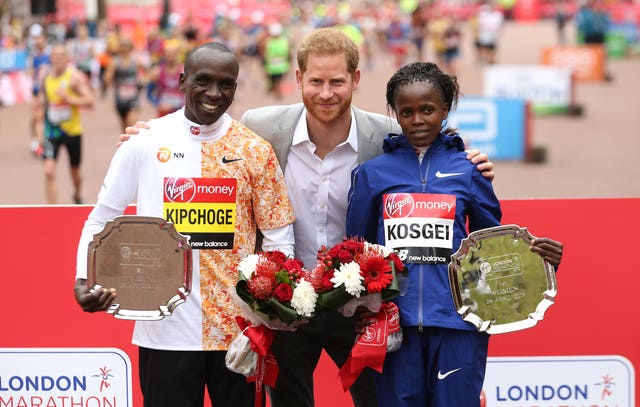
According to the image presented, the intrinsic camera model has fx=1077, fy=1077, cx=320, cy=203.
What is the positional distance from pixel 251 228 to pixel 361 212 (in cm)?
44

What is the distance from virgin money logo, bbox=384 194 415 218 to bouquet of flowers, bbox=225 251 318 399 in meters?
0.41

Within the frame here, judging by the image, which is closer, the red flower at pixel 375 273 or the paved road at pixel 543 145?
the red flower at pixel 375 273

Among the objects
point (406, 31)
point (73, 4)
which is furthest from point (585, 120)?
point (73, 4)

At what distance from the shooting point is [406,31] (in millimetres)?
38250

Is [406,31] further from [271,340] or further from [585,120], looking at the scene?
[271,340]

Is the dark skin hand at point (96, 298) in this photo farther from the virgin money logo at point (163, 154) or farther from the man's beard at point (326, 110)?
the man's beard at point (326, 110)

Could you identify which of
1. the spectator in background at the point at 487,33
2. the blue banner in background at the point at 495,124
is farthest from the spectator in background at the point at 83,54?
the spectator in background at the point at 487,33

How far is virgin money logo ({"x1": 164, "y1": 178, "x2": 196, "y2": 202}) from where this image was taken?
4129mm

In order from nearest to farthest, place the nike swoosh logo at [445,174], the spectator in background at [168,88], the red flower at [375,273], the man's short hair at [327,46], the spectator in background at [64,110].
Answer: the red flower at [375,273] → the nike swoosh logo at [445,174] → the man's short hair at [327,46] → the spectator in background at [64,110] → the spectator in background at [168,88]

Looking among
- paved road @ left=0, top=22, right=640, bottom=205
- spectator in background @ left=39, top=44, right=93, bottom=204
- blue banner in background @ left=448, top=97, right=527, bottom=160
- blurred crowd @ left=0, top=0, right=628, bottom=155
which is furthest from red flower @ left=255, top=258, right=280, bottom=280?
blue banner in background @ left=448, top=97, right=527, bottom=160

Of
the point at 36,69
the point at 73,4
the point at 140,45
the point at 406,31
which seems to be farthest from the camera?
the point at 73,4

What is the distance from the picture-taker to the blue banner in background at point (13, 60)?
25078 millimetres

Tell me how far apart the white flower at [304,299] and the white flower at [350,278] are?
10 cm

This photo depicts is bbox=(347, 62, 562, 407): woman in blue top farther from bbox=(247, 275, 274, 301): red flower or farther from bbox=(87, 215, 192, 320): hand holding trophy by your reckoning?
bbox=(87, 215, 192, 320): hand holding trophy
